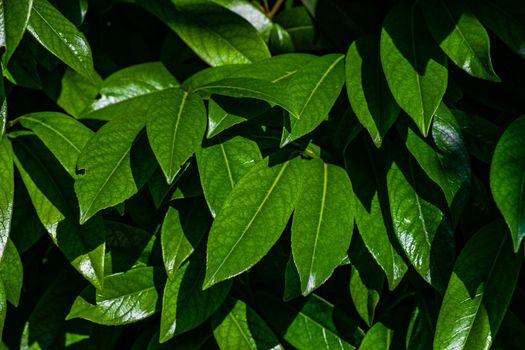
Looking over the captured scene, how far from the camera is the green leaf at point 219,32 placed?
155 cm

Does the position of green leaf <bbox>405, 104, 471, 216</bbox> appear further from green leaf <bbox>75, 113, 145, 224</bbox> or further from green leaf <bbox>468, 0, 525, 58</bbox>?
green leaf <bbox>75, 113, 145, 224</bbox>

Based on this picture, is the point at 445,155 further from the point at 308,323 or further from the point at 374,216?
the point at 308,323

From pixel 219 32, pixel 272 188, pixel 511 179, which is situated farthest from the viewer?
pixel 219 32

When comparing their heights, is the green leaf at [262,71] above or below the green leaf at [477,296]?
above

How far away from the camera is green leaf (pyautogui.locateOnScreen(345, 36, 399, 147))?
122 cm

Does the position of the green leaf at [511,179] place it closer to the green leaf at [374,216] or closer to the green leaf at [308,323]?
the green leaf at [374,216]

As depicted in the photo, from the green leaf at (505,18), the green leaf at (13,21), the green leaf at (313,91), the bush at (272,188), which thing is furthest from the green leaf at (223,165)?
the green leaf at (505,18)

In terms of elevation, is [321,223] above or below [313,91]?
below

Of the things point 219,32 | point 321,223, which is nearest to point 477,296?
point 321,223

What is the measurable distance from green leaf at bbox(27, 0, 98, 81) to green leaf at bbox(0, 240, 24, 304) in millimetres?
337

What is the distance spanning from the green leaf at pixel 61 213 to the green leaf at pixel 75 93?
9.1 inches

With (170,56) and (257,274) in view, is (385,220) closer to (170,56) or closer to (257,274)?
(257,274)

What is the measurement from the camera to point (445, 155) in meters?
1.28

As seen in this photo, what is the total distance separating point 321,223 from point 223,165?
187 millimetres
